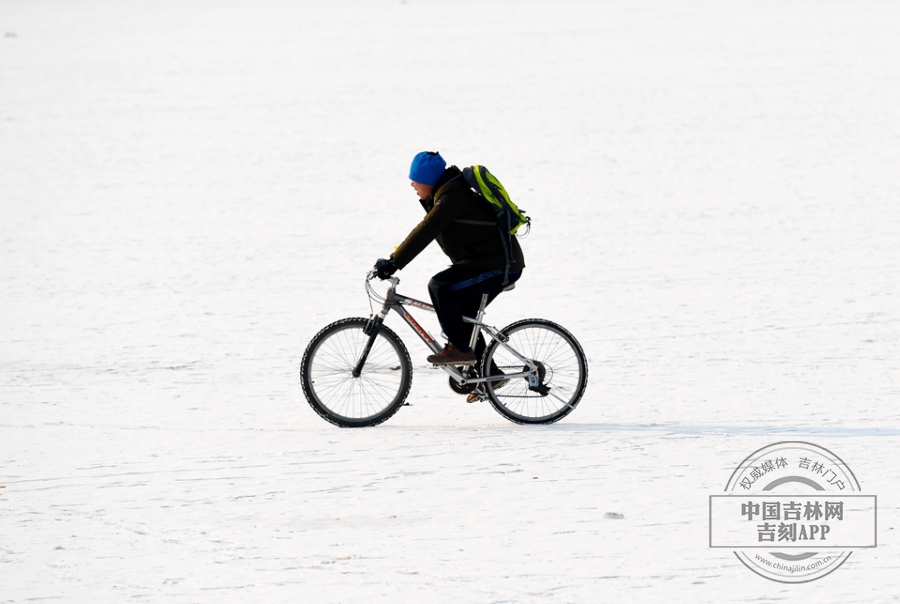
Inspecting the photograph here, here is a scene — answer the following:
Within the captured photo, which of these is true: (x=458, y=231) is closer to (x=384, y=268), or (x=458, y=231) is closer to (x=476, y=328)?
(x=384, y=268)

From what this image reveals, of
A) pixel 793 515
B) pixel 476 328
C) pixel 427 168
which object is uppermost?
pixel 427 168

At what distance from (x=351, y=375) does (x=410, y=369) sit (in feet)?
1.09

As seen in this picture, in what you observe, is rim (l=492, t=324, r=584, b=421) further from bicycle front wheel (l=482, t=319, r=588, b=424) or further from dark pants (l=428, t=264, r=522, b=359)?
dark pants (l=428, t=264, r=522, b=359)

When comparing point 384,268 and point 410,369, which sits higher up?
point 384,268

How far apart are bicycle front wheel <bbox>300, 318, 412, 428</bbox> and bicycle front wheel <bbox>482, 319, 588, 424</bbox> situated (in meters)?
0.50

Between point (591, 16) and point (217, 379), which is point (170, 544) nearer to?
point (217, 379)

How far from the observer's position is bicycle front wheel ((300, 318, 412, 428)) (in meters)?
6.68

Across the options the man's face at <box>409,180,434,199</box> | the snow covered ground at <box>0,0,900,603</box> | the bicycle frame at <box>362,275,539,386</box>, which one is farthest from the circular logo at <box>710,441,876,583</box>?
the man's face at <box>409,180,434,199</box>

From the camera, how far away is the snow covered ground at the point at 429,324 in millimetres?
4980

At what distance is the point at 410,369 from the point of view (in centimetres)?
674

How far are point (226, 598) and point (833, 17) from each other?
1283 inches

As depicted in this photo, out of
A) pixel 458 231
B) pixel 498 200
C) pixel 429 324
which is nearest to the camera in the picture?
pixel 498 200

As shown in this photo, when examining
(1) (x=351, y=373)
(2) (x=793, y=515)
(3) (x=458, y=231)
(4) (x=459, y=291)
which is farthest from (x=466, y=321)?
(2) (x=793, y=515)

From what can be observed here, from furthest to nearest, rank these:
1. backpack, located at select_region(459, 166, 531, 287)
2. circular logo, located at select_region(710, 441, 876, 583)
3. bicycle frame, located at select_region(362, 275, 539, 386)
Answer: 1. bicycle frame, located at select_region(362, 275, 539, 386)
2. backpack, located at select_region(459, 166, 531, 287)
3. circular logo, located at select_region(710, 441, 876, 583)
